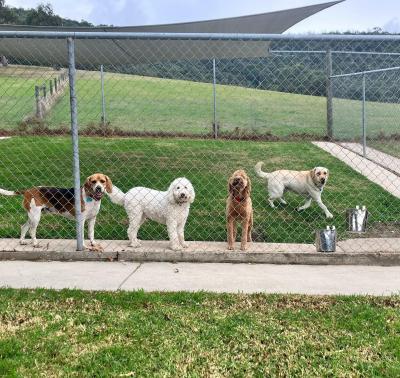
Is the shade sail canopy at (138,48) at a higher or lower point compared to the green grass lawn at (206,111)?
higher

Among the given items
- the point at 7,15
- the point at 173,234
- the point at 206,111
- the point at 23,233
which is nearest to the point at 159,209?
the point at 173,234

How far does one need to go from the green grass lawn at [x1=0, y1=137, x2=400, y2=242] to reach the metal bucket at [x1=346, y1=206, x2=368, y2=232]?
0.15m

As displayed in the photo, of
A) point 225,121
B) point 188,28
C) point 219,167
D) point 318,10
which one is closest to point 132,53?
point 188,28

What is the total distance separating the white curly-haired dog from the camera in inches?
233

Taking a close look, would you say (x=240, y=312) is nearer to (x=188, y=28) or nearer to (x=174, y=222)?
(x=174, y=222)

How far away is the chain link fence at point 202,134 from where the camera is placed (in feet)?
21.6

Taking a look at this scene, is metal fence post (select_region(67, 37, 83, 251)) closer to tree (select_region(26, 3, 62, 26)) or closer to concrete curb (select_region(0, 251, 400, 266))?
concrete curb (select_region(0, 251, 400, 266))

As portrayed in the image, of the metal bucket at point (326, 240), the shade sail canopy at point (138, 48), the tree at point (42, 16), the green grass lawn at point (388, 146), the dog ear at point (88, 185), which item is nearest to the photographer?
the metal bucket at point (326, 240)

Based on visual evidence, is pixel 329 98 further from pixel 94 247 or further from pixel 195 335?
pixel 195 335

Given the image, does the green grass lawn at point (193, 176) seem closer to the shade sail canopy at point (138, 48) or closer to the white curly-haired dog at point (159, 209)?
the white curly-haired dog at point (159, 209)

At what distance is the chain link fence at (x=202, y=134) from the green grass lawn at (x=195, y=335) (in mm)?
1597

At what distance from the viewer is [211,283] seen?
16.5 feet

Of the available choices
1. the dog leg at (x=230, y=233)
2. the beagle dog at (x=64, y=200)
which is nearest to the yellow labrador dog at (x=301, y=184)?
the dog leg at (x=230, y=233)

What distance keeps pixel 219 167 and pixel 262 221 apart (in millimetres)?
4042
